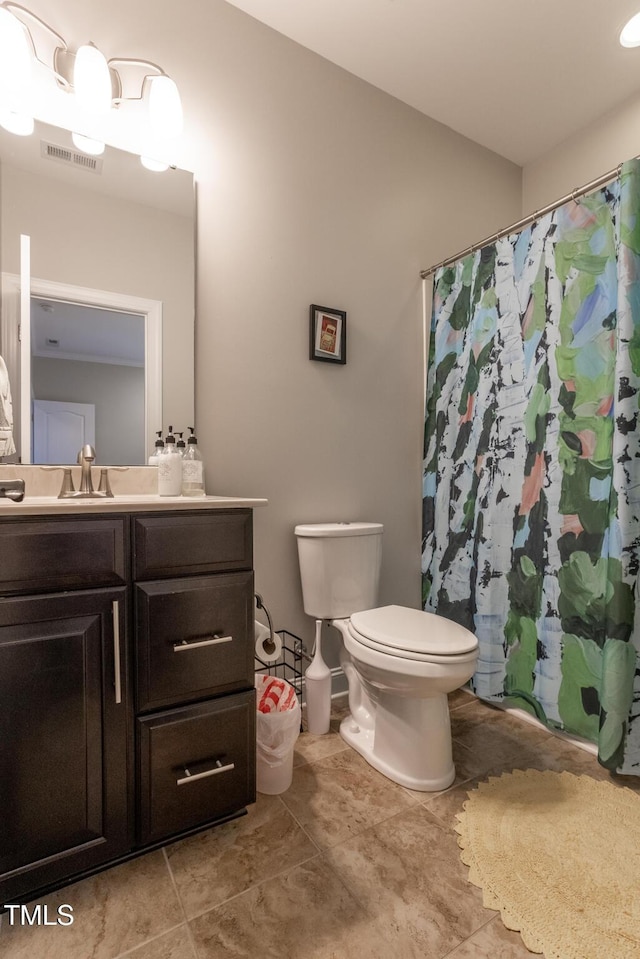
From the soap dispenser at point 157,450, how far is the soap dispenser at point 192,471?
0.27 ft

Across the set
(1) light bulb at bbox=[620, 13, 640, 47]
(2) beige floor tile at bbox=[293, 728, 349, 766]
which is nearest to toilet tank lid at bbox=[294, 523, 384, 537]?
(2) beige floor tile at bbox=[293, 728, 349, 766]

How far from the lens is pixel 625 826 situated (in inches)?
51.8

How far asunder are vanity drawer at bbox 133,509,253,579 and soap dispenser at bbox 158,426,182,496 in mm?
360

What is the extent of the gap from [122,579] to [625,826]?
4.88 feet

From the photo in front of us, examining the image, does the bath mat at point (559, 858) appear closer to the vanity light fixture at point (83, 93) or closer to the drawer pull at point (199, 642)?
the drawer pull at point (199, 642)

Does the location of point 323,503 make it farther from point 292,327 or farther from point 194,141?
point 194,141

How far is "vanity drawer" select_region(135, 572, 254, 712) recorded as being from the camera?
3.77 feet

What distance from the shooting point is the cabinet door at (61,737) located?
100cm

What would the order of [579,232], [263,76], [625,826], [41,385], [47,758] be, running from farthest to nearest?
[263,76]
[579,232]
[41,385]
[625,826]
[47,758]

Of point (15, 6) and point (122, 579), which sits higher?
point (15, 6)

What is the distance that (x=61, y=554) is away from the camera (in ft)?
3.45

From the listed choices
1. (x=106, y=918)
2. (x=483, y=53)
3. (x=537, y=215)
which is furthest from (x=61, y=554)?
(x=483, y=53)

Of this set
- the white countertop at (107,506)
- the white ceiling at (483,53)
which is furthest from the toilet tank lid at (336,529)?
the white ceiling at (483,53)

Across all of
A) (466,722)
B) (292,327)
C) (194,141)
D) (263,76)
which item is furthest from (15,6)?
(466,722)
